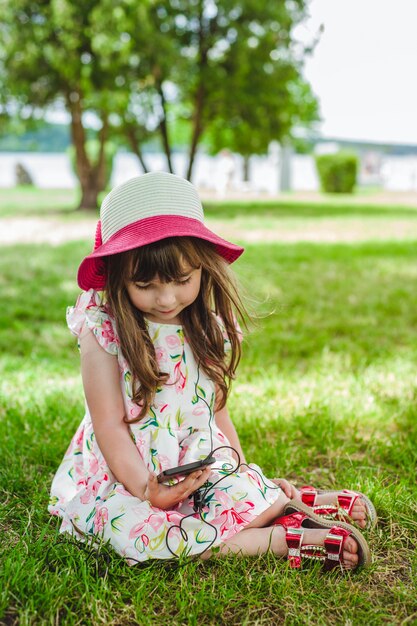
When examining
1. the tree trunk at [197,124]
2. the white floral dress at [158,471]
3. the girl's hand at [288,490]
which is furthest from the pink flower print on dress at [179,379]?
the tree trunk at [197,124]

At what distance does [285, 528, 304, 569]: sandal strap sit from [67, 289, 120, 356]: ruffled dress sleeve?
26.8 inches

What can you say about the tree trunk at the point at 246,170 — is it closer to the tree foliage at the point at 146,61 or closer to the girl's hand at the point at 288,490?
the tree foliage at the point at 146,61

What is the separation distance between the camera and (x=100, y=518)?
6.23 feet

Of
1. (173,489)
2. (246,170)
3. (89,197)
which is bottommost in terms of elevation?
(246,170)

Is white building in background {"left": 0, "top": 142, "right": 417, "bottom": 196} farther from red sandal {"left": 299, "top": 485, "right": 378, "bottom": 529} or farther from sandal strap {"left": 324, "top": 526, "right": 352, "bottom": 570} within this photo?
sandal strap {"left": 324, "top": 526, "right": 352, "bottom": 570}

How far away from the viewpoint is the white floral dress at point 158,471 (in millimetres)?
1845

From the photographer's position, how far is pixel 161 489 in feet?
6.00

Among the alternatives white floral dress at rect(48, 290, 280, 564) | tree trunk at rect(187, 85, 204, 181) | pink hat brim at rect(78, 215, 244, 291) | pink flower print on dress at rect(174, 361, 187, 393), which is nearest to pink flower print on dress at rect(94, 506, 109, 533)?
white floral dress at rect(48, 290, 280, 564)

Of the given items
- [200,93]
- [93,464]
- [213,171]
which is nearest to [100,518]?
[93,464]

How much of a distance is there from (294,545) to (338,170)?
2355 cm

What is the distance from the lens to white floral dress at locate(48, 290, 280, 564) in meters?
1.84

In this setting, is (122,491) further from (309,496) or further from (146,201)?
(146,201)

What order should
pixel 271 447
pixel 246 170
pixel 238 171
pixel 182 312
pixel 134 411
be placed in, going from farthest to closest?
pixel 238 171
pixel 246 170
pixel 271 447
pixel 182 312
pixel 134 411

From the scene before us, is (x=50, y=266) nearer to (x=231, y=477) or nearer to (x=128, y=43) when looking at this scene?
(x=231, y=477)
